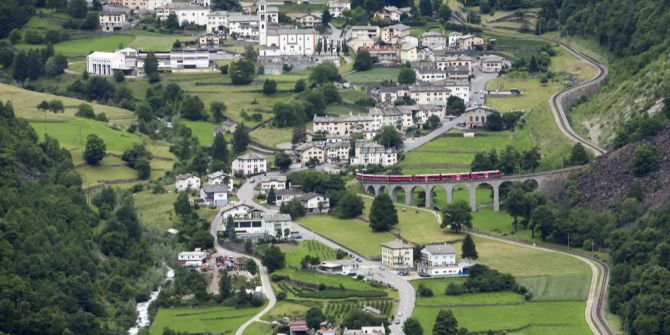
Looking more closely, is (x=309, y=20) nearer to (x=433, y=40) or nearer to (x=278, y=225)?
(x=433, y=40)

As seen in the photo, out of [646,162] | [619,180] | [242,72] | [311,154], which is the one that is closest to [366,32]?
[242,72]

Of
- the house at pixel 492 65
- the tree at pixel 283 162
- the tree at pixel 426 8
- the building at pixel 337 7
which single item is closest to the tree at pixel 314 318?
the tree at pixel 283 162

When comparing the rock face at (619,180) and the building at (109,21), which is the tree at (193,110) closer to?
the building at (109,21)

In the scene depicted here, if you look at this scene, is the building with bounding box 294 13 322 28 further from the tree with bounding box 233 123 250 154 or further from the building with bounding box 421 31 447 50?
the tree with bounding box 233 123 250 154

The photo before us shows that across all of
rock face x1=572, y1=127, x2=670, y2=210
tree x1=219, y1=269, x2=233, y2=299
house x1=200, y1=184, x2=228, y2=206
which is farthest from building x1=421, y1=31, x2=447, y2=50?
tree x1=219, y1=269, x2=233, y2=299

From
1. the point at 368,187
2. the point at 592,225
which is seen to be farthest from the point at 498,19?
the point at 592,225
